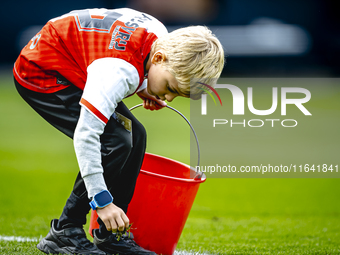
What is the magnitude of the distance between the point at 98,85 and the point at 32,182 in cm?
235

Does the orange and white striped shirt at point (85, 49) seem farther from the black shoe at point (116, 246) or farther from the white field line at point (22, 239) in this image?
the white field line at point (22, 239)

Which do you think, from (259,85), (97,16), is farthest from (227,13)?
(97,16)

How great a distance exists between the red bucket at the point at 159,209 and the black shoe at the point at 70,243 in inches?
5.3

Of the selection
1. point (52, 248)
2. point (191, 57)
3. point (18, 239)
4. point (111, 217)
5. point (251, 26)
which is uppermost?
point (191, 57)

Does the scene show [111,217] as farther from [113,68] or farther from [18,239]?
[18,239]

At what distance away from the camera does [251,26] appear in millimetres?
13492

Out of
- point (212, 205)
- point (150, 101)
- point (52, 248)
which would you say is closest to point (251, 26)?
point (212, 205)

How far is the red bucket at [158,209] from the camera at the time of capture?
1.74m

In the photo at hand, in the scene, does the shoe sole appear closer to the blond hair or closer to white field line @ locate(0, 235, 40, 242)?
white field line @ locate(0, 235, 40, 242)

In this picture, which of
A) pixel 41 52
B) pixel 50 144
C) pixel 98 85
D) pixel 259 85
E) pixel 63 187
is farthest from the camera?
pixel 259 85

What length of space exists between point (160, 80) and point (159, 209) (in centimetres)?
58

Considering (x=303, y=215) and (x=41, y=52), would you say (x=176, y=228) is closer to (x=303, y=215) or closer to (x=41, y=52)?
(x=41, y=52)

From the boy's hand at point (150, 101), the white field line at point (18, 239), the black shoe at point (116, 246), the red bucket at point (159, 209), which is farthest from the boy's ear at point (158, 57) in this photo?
the white field line at point (18, 239)

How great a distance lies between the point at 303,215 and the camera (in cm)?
287
